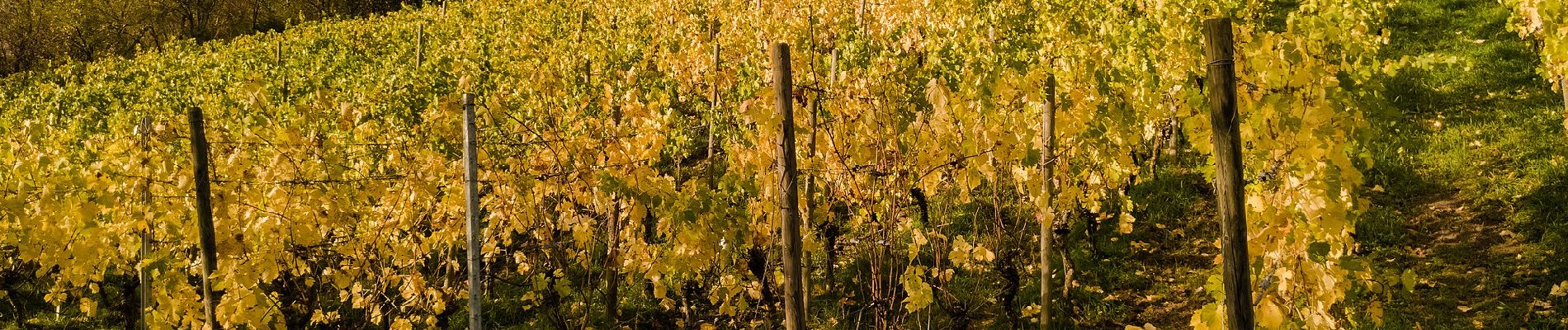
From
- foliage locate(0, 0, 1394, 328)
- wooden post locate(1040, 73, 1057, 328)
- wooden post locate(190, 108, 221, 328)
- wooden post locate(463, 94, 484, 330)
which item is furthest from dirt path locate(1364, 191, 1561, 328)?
wooden post locate(190, 108, 221, 328)

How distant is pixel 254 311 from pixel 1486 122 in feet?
24.7

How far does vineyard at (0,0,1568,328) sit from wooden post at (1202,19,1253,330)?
0.02m

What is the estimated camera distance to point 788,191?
2797 millimetres

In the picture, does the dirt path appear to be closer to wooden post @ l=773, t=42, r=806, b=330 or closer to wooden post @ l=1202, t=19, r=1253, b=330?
wooden post @ l=1202, t=19, r=1253, b=330

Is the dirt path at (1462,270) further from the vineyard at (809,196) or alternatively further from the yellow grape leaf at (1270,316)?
the yellow grape leaf at (1270,316)

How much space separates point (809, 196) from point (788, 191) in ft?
4.49

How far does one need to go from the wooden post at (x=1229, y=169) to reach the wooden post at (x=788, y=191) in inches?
43.6

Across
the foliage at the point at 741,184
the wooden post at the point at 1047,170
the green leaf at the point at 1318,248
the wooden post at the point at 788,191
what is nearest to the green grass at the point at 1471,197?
the foliage at the point at 741,184

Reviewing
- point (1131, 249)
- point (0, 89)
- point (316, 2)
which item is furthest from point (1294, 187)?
point (316, 2)

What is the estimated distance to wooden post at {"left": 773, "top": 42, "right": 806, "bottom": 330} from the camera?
2695 millimetres

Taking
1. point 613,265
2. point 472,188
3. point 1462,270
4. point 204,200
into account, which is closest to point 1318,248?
point 472,188

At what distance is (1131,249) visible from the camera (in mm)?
5543

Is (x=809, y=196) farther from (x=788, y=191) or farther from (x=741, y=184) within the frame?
(x=788, y=191)

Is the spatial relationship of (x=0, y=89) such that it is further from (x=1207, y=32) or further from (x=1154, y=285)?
(x=1207, y=32)
